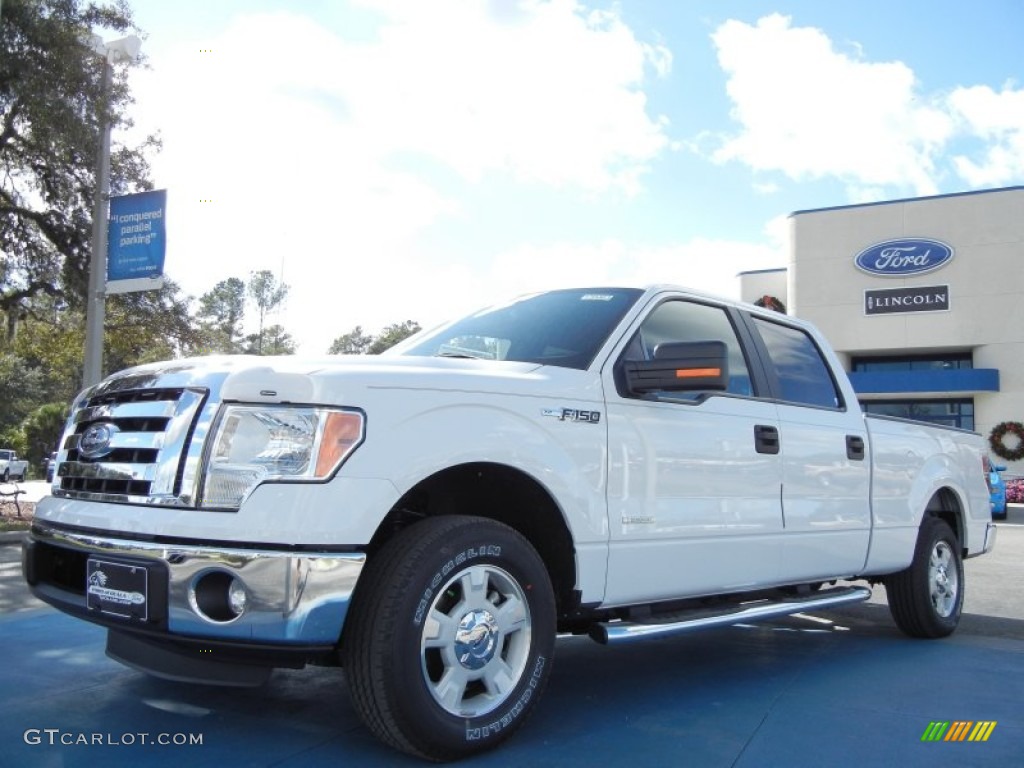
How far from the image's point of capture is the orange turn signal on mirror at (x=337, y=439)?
9.74 feet

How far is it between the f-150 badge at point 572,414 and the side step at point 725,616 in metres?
0.83

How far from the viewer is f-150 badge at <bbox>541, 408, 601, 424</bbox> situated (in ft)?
11.8

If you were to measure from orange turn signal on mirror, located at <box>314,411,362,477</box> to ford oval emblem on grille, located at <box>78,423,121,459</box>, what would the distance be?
906 mm

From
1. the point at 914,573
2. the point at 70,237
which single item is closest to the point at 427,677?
the point at 914,573

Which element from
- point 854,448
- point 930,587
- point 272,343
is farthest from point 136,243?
point 930,587

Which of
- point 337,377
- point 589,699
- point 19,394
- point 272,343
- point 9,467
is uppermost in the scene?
point 19,394

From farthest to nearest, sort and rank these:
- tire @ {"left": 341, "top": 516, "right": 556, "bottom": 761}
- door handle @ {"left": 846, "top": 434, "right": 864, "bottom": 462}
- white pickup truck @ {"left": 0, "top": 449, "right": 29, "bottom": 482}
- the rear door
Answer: white pickup truck @ {"left": 0, "top": 449, "right": 29, "bottom": 482}
door handle @ {"left": 846, "top": 434, "right": 864, "bottom": 462}
the rear door
tire @ {"left": 341, "top": 516, "right": 556, "bottom": 761}

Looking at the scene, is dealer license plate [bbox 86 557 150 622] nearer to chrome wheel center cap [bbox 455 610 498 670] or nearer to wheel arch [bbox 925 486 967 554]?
chrome wheel center cap [bbox 455 610 498 670]

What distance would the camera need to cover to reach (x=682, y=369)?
3.73 metres

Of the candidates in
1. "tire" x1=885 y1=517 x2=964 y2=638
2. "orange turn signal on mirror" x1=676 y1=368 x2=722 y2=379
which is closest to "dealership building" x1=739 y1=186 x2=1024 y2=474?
"tire" x1=885 y1=517 x2=964 y2=638

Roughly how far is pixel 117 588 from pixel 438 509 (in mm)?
1198

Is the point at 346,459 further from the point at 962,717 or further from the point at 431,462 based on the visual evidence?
the point at 962,717

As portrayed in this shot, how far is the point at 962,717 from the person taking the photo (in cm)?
407

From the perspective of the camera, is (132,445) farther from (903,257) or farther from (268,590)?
(903,257)
